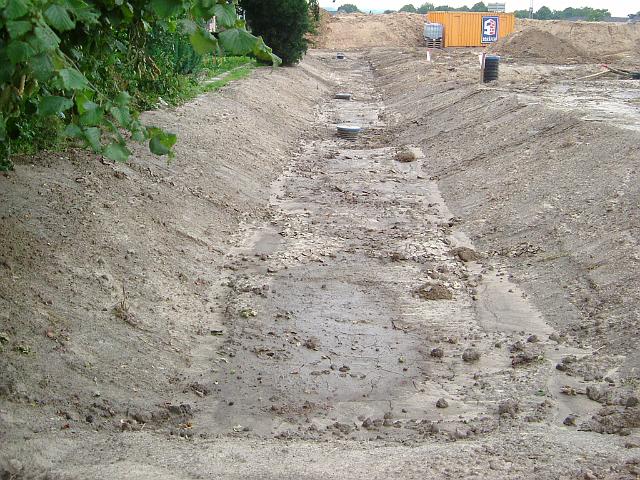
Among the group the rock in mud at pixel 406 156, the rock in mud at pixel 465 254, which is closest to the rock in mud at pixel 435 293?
the rock in mud at pixel 465 254

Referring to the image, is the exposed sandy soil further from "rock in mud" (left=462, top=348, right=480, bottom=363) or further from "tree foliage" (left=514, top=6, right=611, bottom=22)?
"tree foliage" (left=514, top=6, right=611, bottom=22)

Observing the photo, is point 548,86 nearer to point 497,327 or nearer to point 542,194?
point 542,194

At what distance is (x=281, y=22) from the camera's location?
29.2 meters

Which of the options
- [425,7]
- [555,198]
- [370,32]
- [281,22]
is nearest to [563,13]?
[425,7]

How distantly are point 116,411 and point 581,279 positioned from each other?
227 inches

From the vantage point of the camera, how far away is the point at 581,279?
9812 millimetres

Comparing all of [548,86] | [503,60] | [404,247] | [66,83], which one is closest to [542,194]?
[404,247]

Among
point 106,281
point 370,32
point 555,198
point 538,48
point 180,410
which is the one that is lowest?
point 180,410

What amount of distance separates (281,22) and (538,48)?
18412 mm

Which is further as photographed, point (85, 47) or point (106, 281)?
point (106, 281)

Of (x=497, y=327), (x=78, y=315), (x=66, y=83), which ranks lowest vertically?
(x=497, y=327)

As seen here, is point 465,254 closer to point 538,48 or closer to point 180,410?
point 180,410

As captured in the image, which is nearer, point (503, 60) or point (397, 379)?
point (397, 379)

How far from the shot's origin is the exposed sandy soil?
5.89 metres
